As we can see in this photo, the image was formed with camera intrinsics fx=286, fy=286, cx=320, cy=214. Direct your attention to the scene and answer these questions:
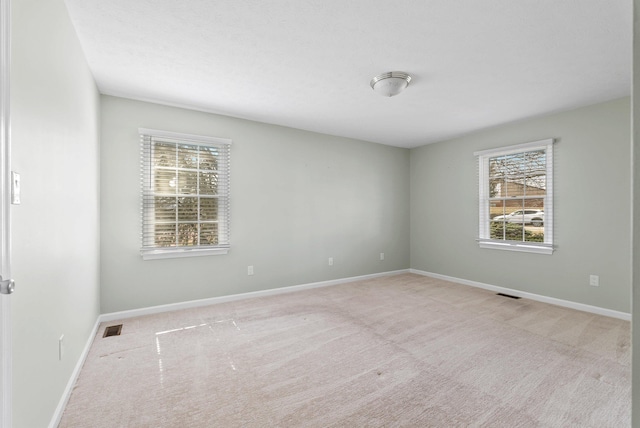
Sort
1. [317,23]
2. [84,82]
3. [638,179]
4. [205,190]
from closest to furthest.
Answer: [638,179] → [317,23] → [84,82] → [205,190]

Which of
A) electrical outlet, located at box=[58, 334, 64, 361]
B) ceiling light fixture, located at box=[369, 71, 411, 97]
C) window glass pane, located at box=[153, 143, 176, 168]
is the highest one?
ceiling light fixture, located at box=[369, 71, 411, 97]

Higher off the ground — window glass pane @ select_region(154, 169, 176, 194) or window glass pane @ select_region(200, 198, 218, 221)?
window glass pane @ select_region(154, 169, 176, 194)

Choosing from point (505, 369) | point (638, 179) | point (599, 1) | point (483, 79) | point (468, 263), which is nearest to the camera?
point (638, 179)

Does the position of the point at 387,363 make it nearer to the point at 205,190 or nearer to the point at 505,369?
the point at 505,369

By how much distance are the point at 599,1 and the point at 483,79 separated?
3.51ft

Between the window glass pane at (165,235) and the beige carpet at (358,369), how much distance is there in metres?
0.85

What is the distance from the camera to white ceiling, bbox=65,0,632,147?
6.28 ft

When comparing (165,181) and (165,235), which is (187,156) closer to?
(165,181)

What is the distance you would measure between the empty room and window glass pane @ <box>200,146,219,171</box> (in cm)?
4

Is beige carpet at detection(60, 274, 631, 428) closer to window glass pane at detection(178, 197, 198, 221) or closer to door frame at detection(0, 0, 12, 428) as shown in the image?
door frame at detection(0, 0, 12, 428)

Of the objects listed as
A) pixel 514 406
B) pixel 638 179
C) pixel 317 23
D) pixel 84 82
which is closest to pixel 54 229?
pixel 84 82

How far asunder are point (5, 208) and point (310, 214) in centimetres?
376

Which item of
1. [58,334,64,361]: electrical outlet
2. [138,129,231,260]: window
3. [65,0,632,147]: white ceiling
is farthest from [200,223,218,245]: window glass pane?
[58,334,64,361]: electrical outlet

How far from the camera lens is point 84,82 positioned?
2.44m
